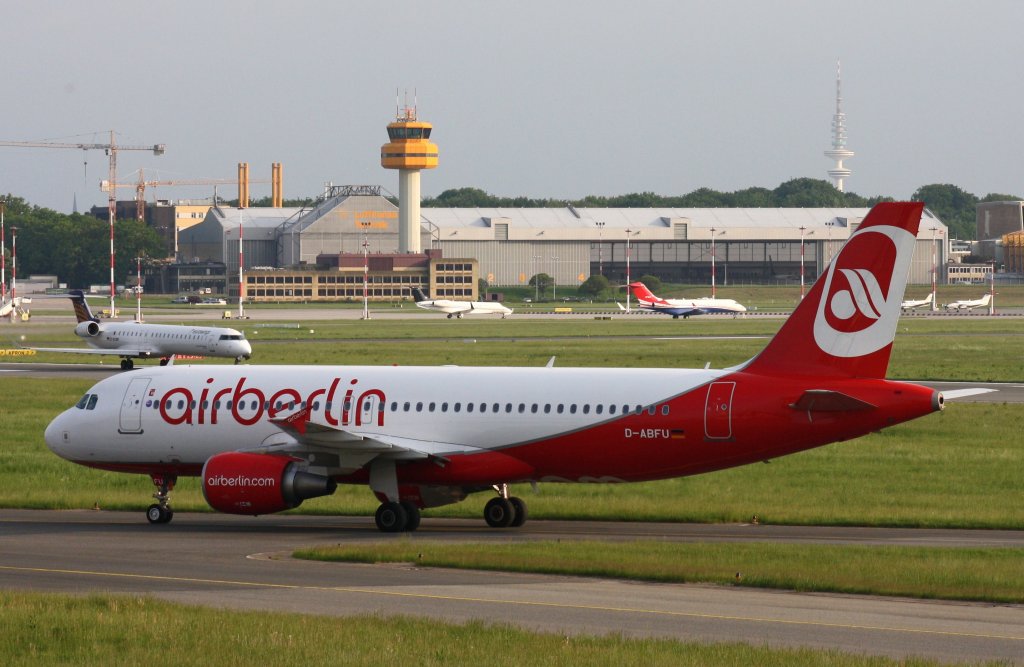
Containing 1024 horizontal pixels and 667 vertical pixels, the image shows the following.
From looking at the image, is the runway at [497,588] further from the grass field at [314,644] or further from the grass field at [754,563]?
the grass field at [314,644]

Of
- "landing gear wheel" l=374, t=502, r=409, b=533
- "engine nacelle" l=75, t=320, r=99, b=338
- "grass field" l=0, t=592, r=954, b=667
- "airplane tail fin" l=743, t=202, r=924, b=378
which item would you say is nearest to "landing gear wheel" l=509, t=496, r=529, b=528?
"landing gear wheel" l=374, t=502, r=409, b=533

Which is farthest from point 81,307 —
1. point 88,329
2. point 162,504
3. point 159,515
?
point 159,515

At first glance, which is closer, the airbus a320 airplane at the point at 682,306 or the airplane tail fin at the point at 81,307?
the airplane tail fin at the point at 81,307

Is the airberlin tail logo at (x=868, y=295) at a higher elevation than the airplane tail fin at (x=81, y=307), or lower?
higher

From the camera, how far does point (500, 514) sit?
3319 cm

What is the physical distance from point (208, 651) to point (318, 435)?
1277 cm

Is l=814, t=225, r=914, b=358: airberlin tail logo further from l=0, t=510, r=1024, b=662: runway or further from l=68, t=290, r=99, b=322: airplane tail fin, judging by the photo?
l=68, t=290, r=99, b=322: airplane tail fin

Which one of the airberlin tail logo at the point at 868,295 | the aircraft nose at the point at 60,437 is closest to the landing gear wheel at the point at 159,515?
the aircraft nose at the point at 60,437

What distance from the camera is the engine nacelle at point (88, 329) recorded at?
9106 cm

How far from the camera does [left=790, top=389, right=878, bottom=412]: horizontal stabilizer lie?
29.7m

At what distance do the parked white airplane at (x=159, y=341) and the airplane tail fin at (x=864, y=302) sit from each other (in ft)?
206

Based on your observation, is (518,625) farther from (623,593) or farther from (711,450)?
(711,450)

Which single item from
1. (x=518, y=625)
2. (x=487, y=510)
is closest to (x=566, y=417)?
(x=487, y=510)

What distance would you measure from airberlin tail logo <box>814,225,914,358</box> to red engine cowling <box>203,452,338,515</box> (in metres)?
11.3
